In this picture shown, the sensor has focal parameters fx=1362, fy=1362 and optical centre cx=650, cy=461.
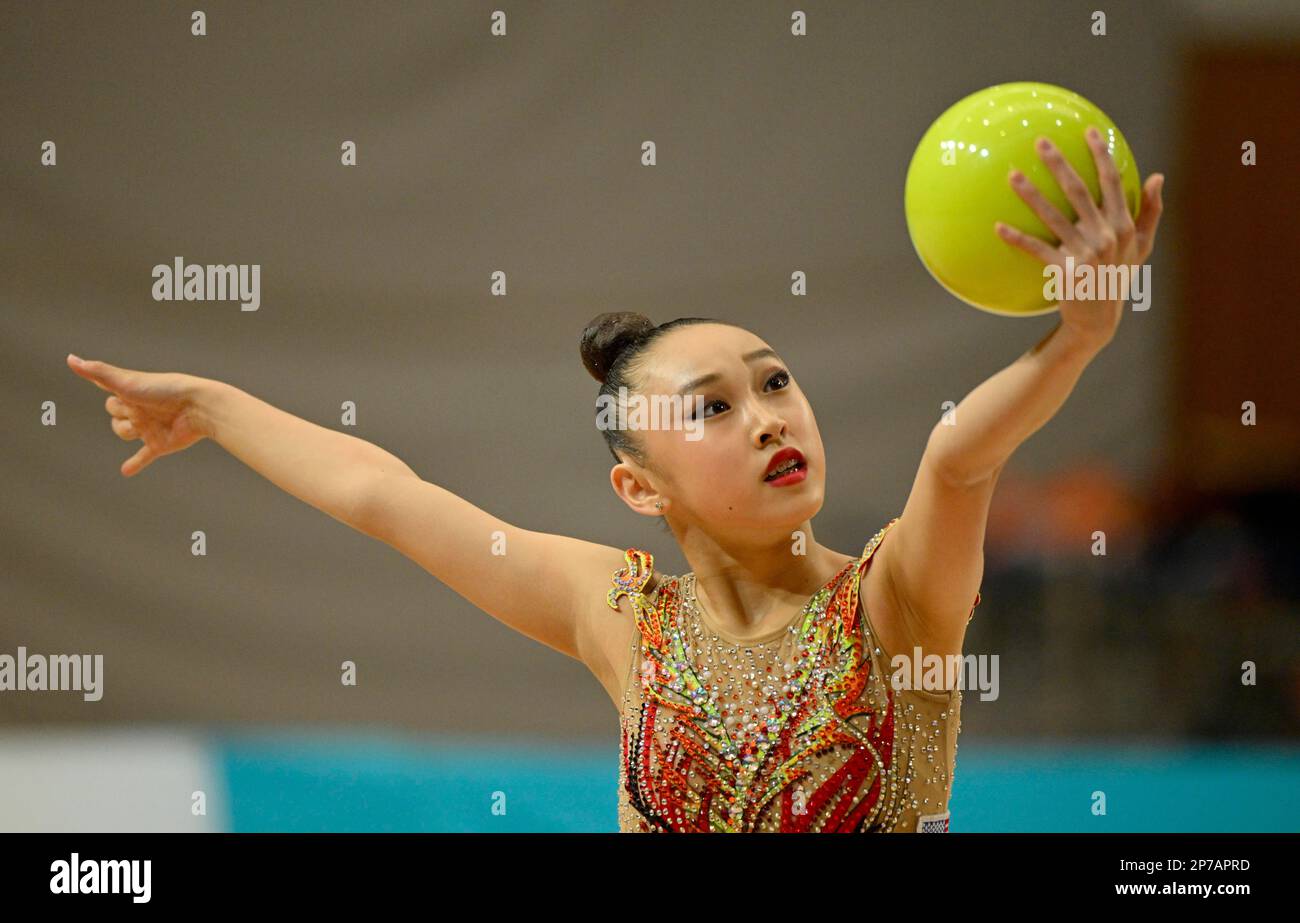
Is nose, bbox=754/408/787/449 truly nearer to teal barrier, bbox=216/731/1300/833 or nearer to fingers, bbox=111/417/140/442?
fingers, bbox=111/417/140/442

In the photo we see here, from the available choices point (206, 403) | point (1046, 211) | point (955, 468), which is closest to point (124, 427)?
point (206, 403)

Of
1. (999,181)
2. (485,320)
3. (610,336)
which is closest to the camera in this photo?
(999,181)

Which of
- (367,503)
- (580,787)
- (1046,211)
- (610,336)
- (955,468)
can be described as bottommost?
(580,787)

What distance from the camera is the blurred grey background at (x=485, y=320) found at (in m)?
4.58

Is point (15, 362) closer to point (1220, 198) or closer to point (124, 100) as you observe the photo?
point (124, 100)

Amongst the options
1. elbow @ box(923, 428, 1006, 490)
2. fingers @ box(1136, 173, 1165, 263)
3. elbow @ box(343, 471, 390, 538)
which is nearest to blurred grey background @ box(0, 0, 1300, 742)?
elbow @ box(343, 471, 390, 538)

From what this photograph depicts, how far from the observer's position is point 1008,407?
4.74ft

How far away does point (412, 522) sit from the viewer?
2.09 meters

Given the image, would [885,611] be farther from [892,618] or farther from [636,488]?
[636,488]

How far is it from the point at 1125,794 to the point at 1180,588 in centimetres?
107

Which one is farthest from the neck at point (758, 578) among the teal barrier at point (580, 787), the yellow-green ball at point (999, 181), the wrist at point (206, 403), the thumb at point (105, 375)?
the teal barrier at point (580, 787)

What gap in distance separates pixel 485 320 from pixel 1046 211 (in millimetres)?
3535

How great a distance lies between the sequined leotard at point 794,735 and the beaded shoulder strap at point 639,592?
0.05m

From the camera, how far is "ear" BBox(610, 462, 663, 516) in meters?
1.95
